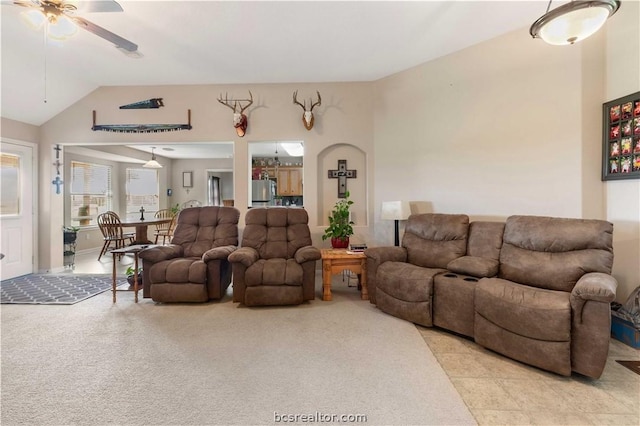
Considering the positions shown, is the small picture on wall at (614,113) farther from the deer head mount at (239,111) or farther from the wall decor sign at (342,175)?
the deer head mount at (239,111)

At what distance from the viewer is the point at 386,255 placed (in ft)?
10.2

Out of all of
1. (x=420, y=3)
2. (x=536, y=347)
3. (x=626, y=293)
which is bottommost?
(x=536, y=347)

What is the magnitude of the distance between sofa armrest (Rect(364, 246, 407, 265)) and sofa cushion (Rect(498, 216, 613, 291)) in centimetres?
96

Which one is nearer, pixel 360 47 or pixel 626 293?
pixel 626 293

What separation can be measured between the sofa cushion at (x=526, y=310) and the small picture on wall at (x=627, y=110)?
185 centimetres

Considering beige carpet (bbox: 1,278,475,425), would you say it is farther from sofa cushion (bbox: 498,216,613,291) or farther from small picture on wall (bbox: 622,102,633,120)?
small picture on wall (bbox: 622,102,633,120)

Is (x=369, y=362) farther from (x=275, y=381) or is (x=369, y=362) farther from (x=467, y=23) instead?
(x=467, y=23)

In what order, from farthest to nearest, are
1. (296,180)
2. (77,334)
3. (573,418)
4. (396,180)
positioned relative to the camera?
1. (296,180)
2. (396,180)
3. (77,334)
4. (573,418)

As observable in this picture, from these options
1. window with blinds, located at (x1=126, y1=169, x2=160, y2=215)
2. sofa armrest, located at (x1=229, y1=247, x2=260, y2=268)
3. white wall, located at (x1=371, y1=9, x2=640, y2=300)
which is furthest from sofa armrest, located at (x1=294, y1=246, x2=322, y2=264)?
window with blinds, located at (x1=126, y1=169, x2=160, y2=215)

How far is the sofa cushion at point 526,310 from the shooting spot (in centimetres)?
184

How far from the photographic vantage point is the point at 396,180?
405cm

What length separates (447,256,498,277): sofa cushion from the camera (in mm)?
2525

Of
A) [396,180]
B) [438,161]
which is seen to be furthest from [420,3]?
[396,180]

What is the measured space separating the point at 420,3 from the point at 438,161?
5.90ft
